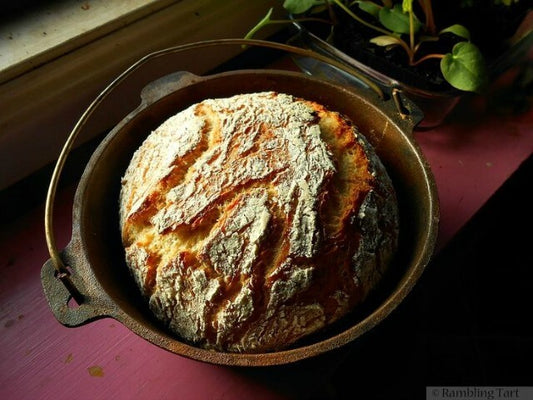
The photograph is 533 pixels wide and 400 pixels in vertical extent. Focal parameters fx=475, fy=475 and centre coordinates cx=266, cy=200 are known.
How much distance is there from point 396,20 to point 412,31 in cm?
4

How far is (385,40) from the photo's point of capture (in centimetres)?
95

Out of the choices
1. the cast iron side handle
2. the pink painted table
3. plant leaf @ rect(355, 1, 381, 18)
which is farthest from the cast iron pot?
plant leaf @ rect(355, 1, 381, 18)

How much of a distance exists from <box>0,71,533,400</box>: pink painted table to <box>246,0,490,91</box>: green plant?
206 mm

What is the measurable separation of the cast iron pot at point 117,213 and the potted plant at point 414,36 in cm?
18

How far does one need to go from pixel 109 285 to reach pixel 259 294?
0.64 feet

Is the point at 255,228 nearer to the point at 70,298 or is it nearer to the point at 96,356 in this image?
the point at 70,298

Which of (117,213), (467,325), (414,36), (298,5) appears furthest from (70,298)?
(467,325)

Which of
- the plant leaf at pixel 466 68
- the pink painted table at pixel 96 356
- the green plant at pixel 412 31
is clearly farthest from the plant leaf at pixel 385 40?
the pink painted table at pixel 96 356

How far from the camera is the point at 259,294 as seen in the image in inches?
23.3

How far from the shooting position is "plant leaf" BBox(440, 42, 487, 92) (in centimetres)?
84

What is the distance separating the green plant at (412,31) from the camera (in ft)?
2.78

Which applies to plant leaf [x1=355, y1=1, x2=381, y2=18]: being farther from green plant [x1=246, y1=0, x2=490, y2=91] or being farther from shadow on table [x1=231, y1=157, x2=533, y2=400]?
shadow on table [x1=231, y1=157, x2=533, y2=400]

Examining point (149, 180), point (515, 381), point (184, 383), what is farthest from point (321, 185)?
point (515, 381)

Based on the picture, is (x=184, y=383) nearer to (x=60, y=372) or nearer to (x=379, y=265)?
(x=60, y=372)
